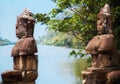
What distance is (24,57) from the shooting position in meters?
15.8

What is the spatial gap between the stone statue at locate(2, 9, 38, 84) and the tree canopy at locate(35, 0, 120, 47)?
19.5 feet

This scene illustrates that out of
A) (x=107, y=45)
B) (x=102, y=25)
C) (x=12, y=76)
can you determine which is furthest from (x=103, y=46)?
(x=12, y=76)

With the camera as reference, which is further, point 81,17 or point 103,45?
point 81,17

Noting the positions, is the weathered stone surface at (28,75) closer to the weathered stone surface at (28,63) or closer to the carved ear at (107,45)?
the weathered stone surface at (28,63)

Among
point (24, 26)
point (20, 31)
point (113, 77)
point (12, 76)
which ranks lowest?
point (113, 77)

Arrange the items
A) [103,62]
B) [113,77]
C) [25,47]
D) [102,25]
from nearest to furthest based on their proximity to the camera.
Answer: [25,47] → [113,77] → [103,62] → [102,25]

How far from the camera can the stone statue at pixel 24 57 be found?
15.6 meters

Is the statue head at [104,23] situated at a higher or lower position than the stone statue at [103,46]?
higher

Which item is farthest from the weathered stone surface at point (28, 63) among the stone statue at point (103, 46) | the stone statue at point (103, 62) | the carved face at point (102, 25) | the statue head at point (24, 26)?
the carved face at point (102, 25)

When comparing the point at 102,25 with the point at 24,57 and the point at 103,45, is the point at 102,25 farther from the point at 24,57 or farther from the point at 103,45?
the point at 24,57

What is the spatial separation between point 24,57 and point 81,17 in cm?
827

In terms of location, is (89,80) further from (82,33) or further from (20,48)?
(82,33)

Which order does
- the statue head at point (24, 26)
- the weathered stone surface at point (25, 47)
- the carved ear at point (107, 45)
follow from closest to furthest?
1. the weathered stone surface at point (25, 47)
2. the statue head at point (24, 26)
3. the carved ear at point (107, 45)

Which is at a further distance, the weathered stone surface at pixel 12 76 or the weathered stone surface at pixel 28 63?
the weathered stone surface at pixel 28 63
